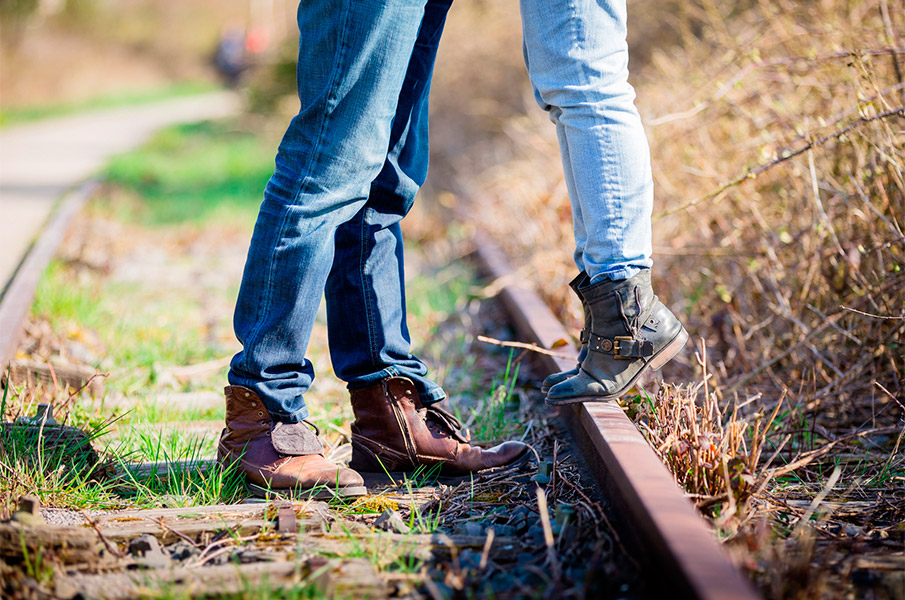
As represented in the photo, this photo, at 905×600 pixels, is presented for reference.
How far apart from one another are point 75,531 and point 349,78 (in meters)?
1.16

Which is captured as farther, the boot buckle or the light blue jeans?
the boot buckle

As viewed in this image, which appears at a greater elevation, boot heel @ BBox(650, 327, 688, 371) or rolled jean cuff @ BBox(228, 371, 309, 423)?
rolled jean cuff @ BBox(228, 371, 309, 423)

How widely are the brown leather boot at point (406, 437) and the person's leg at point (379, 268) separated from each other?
0.12 feet

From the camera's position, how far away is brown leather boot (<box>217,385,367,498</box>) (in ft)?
7.04

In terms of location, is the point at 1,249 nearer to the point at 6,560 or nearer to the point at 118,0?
the point at 6,560

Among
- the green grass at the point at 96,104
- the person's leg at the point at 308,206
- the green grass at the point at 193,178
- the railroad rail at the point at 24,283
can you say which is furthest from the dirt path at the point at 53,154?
the person's leg at the point at 308,206

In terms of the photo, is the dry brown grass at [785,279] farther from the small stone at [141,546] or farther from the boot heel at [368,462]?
the small stone at [141,546]

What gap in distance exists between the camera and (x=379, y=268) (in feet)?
7.59

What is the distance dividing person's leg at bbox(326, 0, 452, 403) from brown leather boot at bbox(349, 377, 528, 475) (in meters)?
0.04

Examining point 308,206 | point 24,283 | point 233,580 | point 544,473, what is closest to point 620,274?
point 544,473

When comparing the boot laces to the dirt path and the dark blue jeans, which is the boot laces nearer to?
the dark blue jeans

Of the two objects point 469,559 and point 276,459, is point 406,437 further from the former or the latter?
point 469,559

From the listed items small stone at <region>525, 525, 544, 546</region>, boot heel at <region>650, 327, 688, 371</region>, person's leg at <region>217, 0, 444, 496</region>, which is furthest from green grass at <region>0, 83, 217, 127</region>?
small stone at <region>525, 525, 544, 546</region>

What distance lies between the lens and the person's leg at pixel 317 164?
6.45 feet
